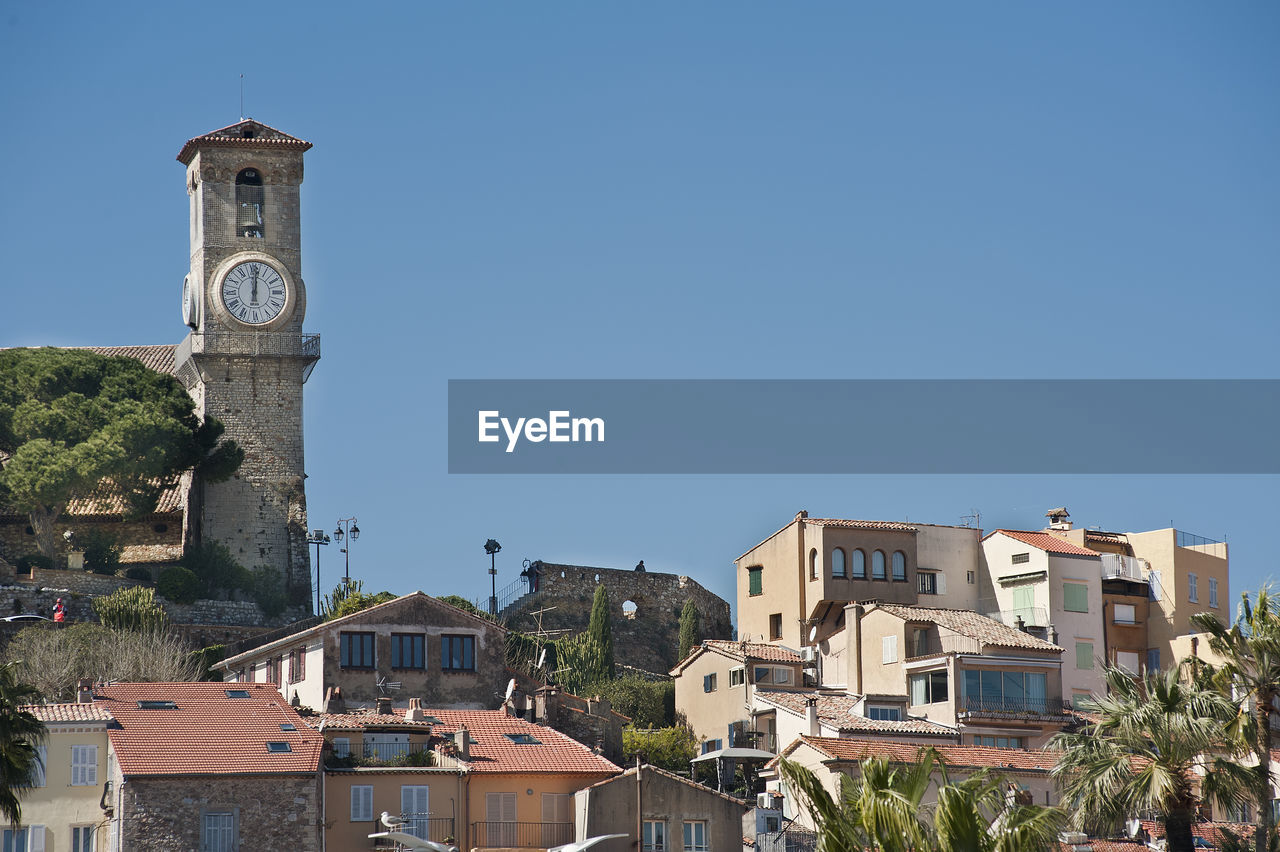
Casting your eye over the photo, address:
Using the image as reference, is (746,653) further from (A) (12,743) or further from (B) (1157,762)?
(A) (12,743)

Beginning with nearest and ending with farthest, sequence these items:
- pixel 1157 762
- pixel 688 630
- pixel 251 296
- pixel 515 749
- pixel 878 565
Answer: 1. pixel 1157 762
2. pixel 515 749
3. pixel 878 565
4. pixel 688 630
5. pixel 251 296

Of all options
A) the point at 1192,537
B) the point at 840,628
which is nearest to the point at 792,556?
the point at 840,628

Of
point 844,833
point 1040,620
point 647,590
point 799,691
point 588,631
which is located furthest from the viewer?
point 647,590

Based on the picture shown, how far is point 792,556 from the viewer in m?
79.5

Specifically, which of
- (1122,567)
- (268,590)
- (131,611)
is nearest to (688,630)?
(268,590)

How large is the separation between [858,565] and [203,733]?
→ 3034 cm

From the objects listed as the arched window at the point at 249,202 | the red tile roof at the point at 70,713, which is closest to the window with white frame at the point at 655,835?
the red tile roof at the point at 70,713

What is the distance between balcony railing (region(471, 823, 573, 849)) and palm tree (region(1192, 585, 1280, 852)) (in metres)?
17.0

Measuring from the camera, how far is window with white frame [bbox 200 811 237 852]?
170 ft

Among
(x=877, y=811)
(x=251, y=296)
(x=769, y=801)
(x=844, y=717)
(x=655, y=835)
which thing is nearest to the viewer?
(x=877, y=811)

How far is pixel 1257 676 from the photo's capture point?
1747 inches

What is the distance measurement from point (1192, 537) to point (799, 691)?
2058cm

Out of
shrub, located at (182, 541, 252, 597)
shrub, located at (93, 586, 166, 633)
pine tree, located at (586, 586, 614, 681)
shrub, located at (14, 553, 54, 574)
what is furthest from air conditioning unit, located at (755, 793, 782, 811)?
shrub, located at (14, 553, 54, 574)

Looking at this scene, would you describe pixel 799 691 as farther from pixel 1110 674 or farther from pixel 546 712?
pixel 1110 674
